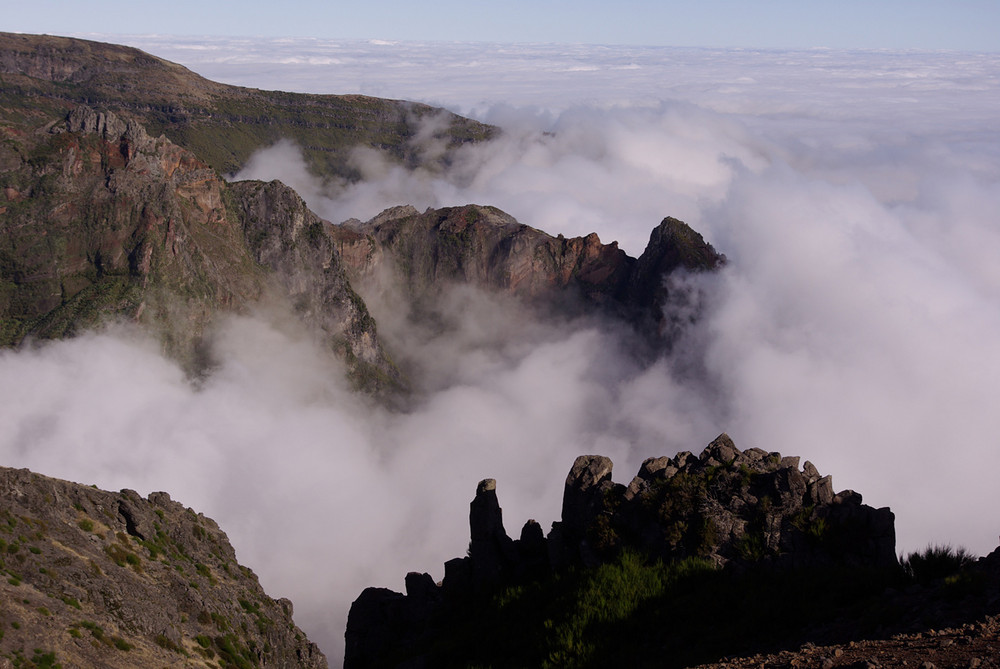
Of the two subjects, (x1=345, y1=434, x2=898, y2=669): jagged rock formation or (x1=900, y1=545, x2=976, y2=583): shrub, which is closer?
(x1=900, y1=545, x2=976, y2=583): shrub

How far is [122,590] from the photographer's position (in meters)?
39.6

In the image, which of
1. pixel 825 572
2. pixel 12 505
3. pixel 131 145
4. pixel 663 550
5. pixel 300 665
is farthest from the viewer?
pixel 131 145

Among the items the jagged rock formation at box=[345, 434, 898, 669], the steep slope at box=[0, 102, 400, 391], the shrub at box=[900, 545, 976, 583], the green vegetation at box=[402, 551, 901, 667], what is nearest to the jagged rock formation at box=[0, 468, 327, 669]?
the jagged rock formation at box=[345, 434, 898, 669]

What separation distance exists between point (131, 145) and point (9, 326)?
51.8 m

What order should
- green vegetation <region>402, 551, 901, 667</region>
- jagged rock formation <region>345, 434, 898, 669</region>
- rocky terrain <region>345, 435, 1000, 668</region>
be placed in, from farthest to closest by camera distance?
jagged rock formation <region>345, 434, 898, 669</region>
green vegetation <region>402, 551, 901, 667</region>
rocky terrain <region>345, 435, 1000, 668</region>

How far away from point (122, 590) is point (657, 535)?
28.6m

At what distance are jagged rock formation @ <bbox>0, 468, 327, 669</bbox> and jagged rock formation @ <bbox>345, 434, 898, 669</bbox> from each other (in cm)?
764

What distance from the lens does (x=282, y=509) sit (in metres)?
191

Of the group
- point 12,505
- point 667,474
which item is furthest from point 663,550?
point 12,505

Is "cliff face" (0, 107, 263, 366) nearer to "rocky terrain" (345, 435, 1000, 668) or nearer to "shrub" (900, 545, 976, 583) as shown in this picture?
"rocky terrain" (345, 435, 1000, 668)

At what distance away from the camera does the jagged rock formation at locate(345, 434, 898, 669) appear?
40.8 meters

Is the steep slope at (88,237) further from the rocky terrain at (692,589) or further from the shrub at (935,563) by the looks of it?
the shrub at (935,563)

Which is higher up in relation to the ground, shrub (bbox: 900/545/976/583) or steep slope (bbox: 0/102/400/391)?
steep slope (bbox: 0/102/400/391)

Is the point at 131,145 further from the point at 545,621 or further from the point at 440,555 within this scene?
the point at 545,621
